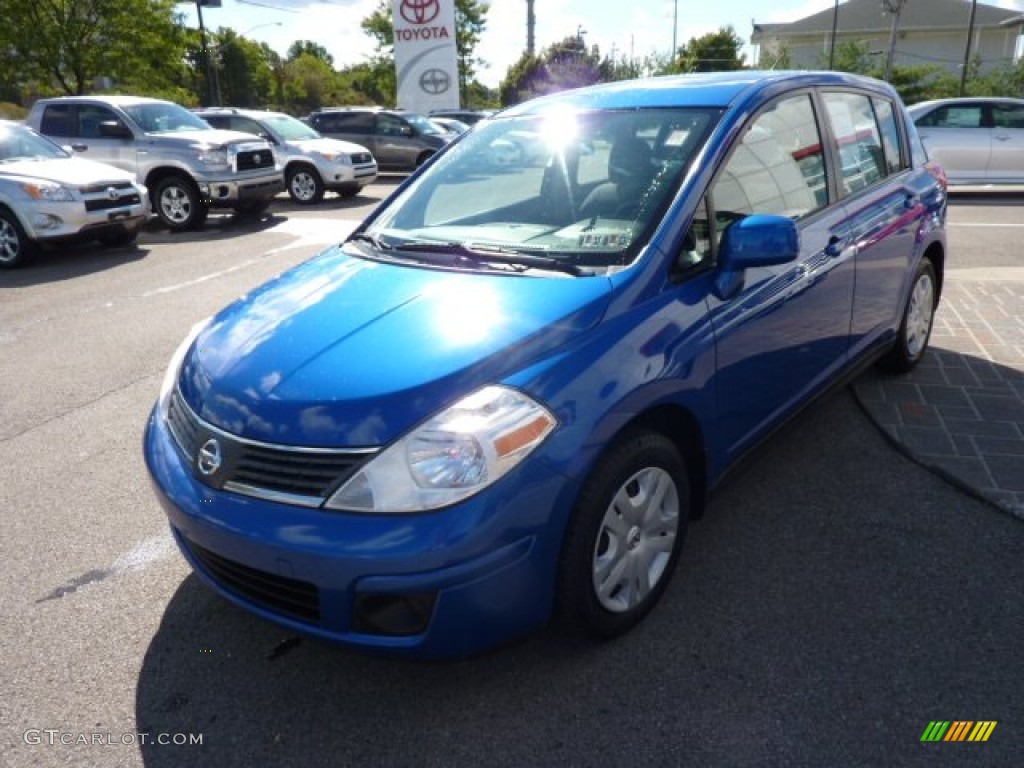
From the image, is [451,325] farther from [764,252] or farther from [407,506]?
[764,252]

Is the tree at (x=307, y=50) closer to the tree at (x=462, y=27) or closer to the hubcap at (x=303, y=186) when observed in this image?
the tree at (x=462, y=27)

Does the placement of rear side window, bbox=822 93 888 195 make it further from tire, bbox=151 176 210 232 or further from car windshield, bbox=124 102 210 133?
car windshield, bbox=124 102 210 133

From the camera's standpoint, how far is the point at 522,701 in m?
2.40

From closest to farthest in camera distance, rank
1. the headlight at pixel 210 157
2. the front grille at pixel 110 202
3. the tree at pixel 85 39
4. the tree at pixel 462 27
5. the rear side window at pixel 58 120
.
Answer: the front grille at pixel 110 202 < the headlight at pixel 210 157 < the rear side window at pixel 58 120 < the tree at pixel 85 39 < the tree at pixel 462 27

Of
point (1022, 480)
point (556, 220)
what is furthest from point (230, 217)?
point (1022, 480)

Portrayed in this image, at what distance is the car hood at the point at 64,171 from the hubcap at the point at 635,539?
9.13m

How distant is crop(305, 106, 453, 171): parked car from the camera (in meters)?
18.9

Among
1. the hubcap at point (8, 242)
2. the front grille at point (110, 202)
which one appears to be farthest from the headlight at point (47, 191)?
the hubcap at point (8, 242)

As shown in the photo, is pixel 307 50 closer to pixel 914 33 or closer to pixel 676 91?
pixel 914 33

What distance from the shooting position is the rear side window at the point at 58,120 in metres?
12.2

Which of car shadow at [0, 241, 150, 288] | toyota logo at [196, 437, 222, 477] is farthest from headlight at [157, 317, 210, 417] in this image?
car shadow at [0, 241, 150, 288]

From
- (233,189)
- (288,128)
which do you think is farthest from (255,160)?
(288,128)

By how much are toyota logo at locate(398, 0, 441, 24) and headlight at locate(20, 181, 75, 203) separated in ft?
75.7

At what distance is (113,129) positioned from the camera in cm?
1158
